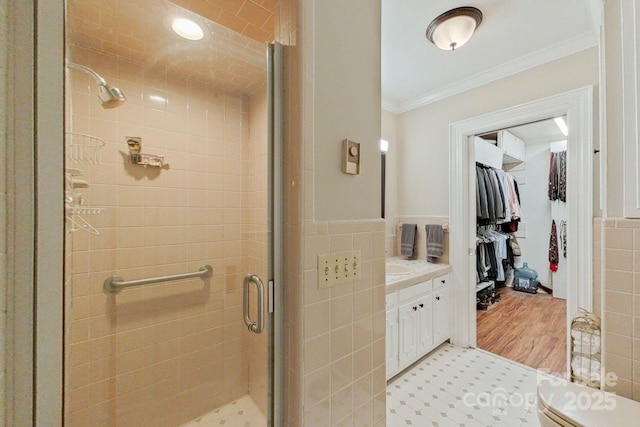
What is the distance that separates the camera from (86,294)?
1.18m

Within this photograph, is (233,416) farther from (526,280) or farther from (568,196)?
(526,280)

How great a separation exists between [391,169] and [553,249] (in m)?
3.14

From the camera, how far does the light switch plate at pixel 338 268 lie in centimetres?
90

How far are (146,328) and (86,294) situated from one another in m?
0.34

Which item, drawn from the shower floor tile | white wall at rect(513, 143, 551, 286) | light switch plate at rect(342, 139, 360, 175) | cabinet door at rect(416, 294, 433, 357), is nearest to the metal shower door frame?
light switch plate at rect(342, 139, 360, 175)

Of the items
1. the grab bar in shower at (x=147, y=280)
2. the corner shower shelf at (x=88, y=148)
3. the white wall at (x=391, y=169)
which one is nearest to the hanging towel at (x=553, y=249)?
the white wall at (x=391, y=169)

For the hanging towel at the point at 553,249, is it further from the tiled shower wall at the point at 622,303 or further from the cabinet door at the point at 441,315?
the tiled shower wall at the point at 622,303

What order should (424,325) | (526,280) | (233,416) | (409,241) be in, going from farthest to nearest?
(526,280) → (409,241) → (424,325) → (233,416)

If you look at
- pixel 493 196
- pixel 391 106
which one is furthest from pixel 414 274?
pixel 493 196

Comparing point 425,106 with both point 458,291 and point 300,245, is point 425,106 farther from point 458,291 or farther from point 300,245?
point 300,245

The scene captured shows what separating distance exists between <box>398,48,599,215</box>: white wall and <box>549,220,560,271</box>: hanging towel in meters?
2.74

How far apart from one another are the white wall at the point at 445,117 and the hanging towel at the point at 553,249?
2.74 metres

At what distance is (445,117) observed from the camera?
2566mm

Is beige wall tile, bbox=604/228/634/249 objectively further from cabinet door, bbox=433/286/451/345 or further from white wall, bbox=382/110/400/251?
white wall, bbox=382/110/400/251
